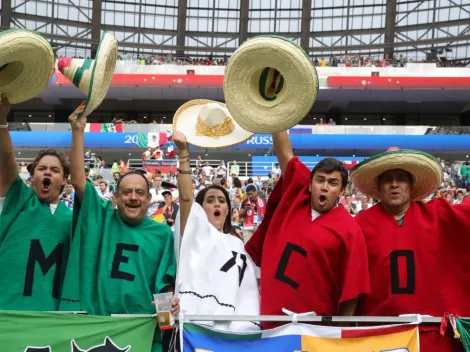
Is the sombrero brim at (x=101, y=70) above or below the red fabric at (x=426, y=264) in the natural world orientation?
above

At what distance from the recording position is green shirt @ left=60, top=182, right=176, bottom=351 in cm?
299

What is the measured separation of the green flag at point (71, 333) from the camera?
2.83m

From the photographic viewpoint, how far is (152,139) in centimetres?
2498

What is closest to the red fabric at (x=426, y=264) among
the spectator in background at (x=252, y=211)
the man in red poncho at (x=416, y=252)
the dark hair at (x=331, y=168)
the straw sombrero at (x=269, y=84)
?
the man in red poncho at (x=416, y=252)

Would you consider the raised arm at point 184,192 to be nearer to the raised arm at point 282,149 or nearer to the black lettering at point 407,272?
the raised arm at point 282,149

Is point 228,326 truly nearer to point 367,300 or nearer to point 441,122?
point 367,300

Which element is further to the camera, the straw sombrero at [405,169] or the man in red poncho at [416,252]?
the straw sombrero at [405,169]

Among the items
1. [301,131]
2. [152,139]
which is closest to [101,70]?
[152,139]

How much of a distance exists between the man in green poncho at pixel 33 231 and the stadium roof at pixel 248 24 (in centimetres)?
3083

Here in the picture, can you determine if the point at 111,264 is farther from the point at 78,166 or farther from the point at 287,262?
the point at 287,262

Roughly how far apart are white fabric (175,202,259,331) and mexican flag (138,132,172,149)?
69.3 feet

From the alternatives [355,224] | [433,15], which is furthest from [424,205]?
[433,15]

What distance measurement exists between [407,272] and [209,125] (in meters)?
1.51

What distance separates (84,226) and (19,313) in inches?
19.9
